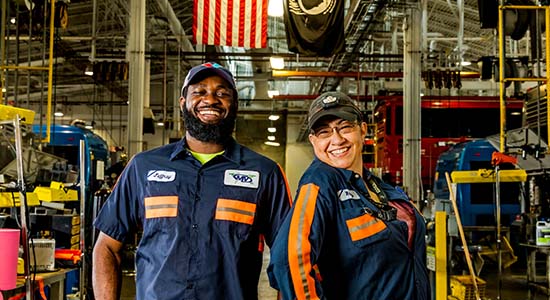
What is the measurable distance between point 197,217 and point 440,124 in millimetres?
13649

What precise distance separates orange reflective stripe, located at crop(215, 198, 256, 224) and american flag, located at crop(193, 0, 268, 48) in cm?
635

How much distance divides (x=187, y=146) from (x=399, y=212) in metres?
0.88

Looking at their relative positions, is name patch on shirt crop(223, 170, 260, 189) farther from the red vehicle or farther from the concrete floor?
the red vehicle

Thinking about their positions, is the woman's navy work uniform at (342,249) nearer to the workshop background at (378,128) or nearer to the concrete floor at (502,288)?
the workshop background at (378,128)

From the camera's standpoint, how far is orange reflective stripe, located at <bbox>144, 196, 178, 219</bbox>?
2.36m

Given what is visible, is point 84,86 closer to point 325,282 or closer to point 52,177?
point 52,177

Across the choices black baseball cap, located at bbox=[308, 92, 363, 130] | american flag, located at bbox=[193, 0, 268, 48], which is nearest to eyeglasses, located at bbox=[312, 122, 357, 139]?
black baseball cap, located at bbox=[308, 92, 363, 130]

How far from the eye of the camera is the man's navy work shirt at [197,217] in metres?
2.29

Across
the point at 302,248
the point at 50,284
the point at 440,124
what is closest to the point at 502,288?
the point at 440,124

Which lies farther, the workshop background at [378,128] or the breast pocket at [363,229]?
the workshop background at [378,128]

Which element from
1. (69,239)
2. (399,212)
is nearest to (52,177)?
(69,239)

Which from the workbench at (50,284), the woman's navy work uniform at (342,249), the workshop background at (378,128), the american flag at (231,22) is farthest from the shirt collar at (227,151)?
the american flag at (231,22)

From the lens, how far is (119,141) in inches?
1091

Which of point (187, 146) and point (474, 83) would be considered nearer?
point (187, 146)
